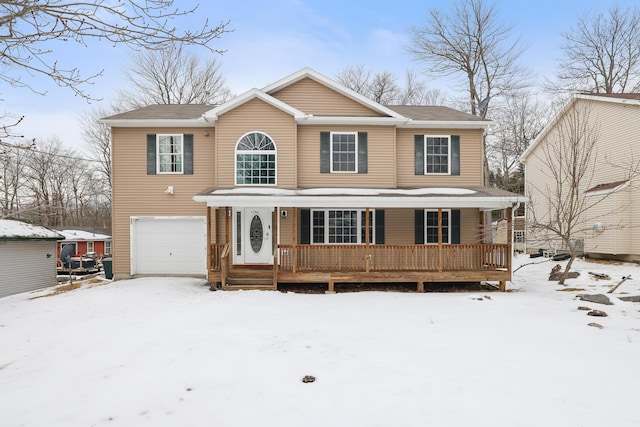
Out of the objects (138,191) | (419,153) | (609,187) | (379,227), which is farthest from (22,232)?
(609,187)

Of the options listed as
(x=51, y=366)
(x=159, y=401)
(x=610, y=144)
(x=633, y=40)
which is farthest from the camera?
(x=633, y=40)

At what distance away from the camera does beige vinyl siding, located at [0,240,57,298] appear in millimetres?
13453

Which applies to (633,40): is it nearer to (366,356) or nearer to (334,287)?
(334,287)

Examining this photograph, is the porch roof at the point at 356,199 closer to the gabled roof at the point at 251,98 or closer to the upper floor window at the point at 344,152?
the upper floor window at the point at 344,152

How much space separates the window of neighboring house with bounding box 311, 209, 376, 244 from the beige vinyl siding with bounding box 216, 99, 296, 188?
1.47m

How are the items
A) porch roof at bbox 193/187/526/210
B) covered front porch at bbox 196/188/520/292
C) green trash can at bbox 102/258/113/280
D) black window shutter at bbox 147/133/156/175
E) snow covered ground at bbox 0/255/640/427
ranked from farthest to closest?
1. green trash can at bbox 102/258/113/280
2. black window shutter at bbox 147/133/156/175
3. covered front porch at bbox 196/188/520/292
4. porch roof at bbox 193/187/526/210
5. snow covered ground at bbox 0/255/640/427

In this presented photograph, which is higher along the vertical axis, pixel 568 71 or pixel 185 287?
pixel 568 71

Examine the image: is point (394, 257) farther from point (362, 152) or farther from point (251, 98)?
point (251, 98)

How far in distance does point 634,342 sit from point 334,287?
6.96 metres

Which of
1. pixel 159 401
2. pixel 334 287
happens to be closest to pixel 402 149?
pixel 334 287

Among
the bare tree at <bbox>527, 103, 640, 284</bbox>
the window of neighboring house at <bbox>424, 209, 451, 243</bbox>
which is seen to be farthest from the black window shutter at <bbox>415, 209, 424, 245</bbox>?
the bare tree at <bbox>527, 103, 640, 284</bbox>

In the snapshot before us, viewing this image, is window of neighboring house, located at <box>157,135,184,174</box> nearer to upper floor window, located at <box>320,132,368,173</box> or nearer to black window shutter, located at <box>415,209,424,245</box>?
upper floor window, located at <box>320,132,368,173</box>

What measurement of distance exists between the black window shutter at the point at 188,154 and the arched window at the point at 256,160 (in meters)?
1.79

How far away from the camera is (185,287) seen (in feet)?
34.8
